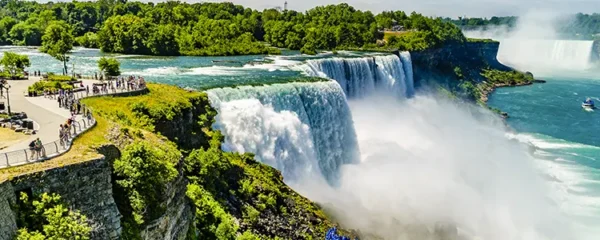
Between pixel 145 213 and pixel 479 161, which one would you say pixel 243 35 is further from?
pixel 145 213

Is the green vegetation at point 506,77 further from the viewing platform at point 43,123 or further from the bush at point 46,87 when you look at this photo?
the bush at point 46,87

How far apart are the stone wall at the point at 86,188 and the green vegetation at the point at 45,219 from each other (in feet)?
0.92

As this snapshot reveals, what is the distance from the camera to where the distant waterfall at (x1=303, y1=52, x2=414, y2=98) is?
52094 millimetres

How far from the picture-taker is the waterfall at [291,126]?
30875 mm

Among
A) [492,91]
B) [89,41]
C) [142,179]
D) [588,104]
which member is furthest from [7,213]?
[492,91]

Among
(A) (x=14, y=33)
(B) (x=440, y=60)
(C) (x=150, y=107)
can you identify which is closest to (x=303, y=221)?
(C) (x=150, y=107)

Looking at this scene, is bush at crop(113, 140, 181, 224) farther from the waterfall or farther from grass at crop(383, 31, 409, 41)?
grass at crop(383, 31, 409, 41)

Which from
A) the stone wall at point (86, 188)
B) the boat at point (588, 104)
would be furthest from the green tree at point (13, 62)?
the boat at point (588, 104)

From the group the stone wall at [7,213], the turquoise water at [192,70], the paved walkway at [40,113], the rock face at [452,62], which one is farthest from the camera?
the rock face at [452,62]

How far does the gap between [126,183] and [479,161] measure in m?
35.7

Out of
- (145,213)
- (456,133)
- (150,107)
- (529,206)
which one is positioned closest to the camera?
(145,213)

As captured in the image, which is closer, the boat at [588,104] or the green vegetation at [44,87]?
the green vegetation at [44,87]

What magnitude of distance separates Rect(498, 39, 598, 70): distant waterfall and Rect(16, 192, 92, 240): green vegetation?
114m

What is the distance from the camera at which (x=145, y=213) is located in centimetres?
1517
